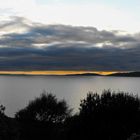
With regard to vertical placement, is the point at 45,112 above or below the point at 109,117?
below

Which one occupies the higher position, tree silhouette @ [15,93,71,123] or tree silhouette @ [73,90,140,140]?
tree silhouette @ [73,90,140,140]

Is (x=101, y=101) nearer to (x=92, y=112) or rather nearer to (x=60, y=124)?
(x=92, y=112)

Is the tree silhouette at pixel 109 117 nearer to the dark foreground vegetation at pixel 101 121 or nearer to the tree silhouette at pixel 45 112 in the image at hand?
the dark foreground vegetation at pixel 101 121

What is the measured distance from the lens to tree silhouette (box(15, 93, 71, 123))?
62472 mm

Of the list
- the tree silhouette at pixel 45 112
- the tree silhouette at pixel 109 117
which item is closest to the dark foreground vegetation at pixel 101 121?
the tree silhouette at pixel 109 117

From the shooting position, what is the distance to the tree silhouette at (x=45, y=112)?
62472 millimetres

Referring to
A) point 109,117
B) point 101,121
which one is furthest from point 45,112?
point 101,121

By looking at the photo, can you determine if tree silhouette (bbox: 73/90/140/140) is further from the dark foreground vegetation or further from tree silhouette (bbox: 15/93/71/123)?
tree silhouette (bbox: 15/93/71/123)

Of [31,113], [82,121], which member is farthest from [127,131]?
[31,113]

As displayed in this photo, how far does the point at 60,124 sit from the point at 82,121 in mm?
19233

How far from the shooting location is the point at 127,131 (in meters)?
40.0

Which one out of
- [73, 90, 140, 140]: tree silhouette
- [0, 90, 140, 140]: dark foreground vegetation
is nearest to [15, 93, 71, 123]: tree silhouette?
[0, 90, 140, 140]: dark foreground vegetation

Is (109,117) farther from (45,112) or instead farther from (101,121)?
(45,112)

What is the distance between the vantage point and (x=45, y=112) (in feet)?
205
